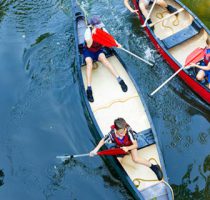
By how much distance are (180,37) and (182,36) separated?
2.3 inches

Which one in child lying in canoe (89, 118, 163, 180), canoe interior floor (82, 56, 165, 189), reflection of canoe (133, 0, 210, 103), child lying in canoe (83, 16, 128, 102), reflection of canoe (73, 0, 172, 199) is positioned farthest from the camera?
reflection of canoe (133, 0, 210, 103)

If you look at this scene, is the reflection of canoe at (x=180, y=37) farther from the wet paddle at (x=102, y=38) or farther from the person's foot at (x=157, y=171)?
the person's foot at (x=157, y=171)

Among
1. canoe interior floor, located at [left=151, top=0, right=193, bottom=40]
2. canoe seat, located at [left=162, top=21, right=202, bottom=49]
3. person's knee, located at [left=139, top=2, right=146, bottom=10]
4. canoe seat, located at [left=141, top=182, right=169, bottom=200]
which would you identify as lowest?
canoe seat, located at [left=141, top=182, right=169, bottom=200]

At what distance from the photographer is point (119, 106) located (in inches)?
368

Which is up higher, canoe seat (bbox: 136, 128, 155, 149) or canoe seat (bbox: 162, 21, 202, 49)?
canoe seat (bbox: 162, 21, 202, 49)

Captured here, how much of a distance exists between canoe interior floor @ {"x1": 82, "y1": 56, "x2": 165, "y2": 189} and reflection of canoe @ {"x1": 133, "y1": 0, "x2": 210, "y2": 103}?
50.9 inches

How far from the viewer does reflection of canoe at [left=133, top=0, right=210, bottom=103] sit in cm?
997

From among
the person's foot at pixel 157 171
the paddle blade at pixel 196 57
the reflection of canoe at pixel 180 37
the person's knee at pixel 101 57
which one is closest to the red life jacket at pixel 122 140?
the person's foot at pixel 157 171

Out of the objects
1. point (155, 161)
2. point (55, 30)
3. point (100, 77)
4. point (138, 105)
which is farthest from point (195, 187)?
point (55, 30)

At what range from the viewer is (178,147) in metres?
9.16

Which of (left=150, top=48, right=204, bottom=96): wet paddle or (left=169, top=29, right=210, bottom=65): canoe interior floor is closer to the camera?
(left=150, top=48, right=204, bottom=96): wet paddle

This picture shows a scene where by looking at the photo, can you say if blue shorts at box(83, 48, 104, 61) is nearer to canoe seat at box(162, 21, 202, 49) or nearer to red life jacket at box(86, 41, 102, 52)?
red life jacket at box(86, 41, 102, 52)

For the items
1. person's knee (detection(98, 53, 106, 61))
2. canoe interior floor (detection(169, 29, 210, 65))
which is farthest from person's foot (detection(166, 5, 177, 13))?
person's knee (detection(98, 53, 106, 61))

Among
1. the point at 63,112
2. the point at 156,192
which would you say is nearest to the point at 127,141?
the point at 156,192
